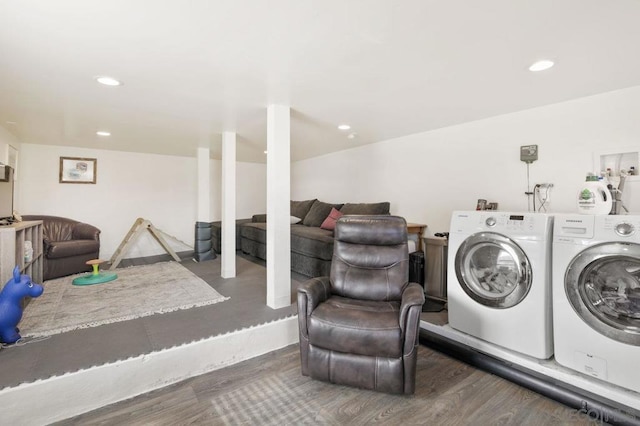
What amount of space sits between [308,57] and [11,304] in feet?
8.57

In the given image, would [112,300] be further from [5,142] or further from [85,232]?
[5,142]

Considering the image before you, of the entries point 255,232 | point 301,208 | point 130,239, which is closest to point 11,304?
point 130,239

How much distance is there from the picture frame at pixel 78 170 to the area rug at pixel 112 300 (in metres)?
1.90

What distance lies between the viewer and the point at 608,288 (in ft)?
5.71

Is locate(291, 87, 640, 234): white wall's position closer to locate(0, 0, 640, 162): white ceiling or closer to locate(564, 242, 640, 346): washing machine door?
locate(0, 0, 640, 162): white ceiling

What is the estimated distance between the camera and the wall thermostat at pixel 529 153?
9.03 ft

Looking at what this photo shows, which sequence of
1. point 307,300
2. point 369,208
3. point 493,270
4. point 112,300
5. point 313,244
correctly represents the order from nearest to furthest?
point 307,300
point 493,270
point 112,300
point 313,244
point 369,208

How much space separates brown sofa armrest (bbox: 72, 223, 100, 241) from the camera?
421cm

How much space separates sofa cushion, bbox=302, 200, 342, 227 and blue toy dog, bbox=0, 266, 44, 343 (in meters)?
3.48

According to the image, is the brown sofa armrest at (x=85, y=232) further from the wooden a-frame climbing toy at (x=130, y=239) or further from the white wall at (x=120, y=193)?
the white wall at (x=120, y=193)

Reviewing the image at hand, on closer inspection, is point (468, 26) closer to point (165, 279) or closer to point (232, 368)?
point (232, 368)

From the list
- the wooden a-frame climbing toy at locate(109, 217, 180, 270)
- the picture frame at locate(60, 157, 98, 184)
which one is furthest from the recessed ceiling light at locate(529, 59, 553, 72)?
the picture frame at locate(60, 157, 98, 184)

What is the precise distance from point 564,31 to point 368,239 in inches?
66.9

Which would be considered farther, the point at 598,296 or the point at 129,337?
the point at 129,337
